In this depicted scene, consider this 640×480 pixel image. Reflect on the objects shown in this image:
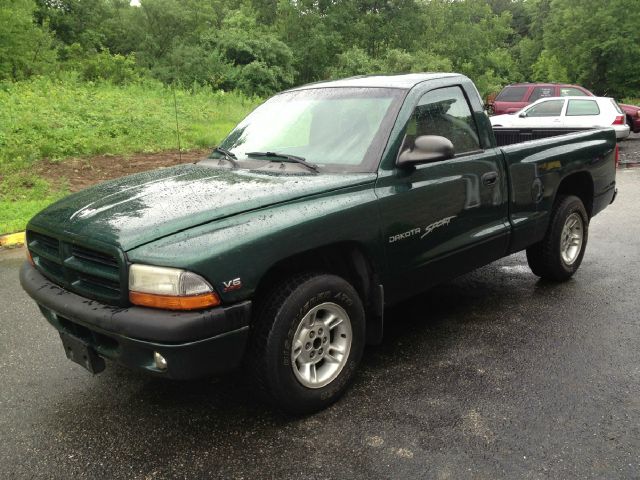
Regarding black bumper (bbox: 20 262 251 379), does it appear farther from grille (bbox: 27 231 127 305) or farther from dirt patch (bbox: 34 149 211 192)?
dirt patch (bbox: 34 149 211 192)

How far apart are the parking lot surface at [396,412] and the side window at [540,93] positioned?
1570 cm

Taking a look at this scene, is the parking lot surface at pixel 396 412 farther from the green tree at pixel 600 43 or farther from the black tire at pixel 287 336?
the green tree at pixel 600 43

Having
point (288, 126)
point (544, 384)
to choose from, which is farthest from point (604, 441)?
point (288, 126)

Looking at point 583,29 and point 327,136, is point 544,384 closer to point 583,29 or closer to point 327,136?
point 327,136

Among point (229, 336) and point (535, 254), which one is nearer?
point (229, 336)

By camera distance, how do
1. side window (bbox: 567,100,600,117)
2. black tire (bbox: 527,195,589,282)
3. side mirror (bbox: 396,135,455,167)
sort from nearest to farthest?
side mirror (bbox: 396,135,455,167) → black tire (bbox: 527,195,589,282) → side window (bbox: 567,100,600,117)

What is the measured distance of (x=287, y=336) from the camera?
293 cm

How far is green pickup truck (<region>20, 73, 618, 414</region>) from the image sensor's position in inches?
106

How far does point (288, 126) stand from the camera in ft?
13.2

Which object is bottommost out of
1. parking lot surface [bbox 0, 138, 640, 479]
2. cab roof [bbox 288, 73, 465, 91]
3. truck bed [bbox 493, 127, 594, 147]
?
parking lot surface [bbox 0, 138, 640, 479]

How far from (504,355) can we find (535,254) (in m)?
1.55

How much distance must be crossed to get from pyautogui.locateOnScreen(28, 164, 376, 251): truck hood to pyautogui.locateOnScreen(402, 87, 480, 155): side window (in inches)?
25.1

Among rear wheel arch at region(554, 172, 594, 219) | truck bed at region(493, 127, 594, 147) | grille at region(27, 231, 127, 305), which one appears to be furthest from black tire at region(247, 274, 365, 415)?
truck bed at region(493, 127, 594, 147)

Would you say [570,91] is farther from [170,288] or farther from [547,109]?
[170,288]
